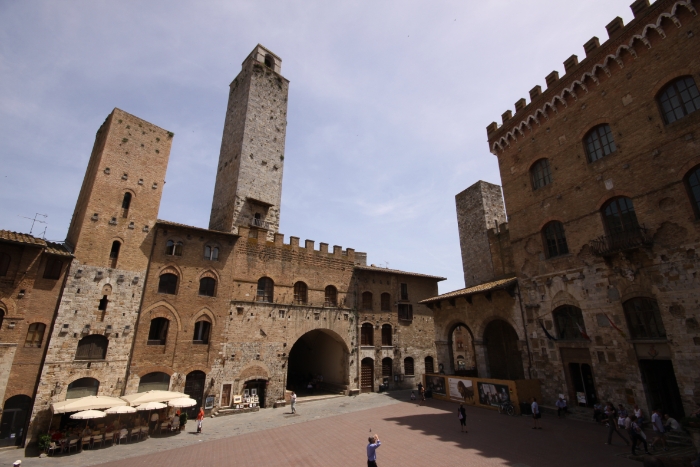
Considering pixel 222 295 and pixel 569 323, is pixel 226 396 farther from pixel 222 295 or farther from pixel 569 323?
pixel 569 323

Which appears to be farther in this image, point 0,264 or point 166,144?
point 166,144

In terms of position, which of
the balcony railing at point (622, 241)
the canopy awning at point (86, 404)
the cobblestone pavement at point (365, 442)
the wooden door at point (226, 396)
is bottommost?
the cobblestone pavement at point (365, 442)

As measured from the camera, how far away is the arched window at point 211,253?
859 inches

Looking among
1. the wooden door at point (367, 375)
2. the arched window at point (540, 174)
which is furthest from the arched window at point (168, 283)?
the arched window at point (540, 174)

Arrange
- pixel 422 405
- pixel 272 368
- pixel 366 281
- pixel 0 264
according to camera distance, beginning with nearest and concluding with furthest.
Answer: pixel 0 264
pixel 422 405
pixel 272 368
pixel 366 281

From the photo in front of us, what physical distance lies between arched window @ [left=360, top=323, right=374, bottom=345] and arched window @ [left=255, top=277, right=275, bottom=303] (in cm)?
786

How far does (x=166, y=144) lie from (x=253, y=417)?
705 inches

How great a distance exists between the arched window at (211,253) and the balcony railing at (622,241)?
2065 centimetres

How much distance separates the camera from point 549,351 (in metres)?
16.8

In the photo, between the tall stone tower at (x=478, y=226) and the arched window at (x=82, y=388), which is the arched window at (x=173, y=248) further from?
the tall stone tower at (x=478, y=226)

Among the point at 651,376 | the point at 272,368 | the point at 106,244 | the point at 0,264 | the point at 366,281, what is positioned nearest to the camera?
the point at 651,376

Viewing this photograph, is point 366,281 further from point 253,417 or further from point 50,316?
point 50,316

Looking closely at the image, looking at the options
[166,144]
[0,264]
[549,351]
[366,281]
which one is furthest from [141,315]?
[549,351]

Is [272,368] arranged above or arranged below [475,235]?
below
